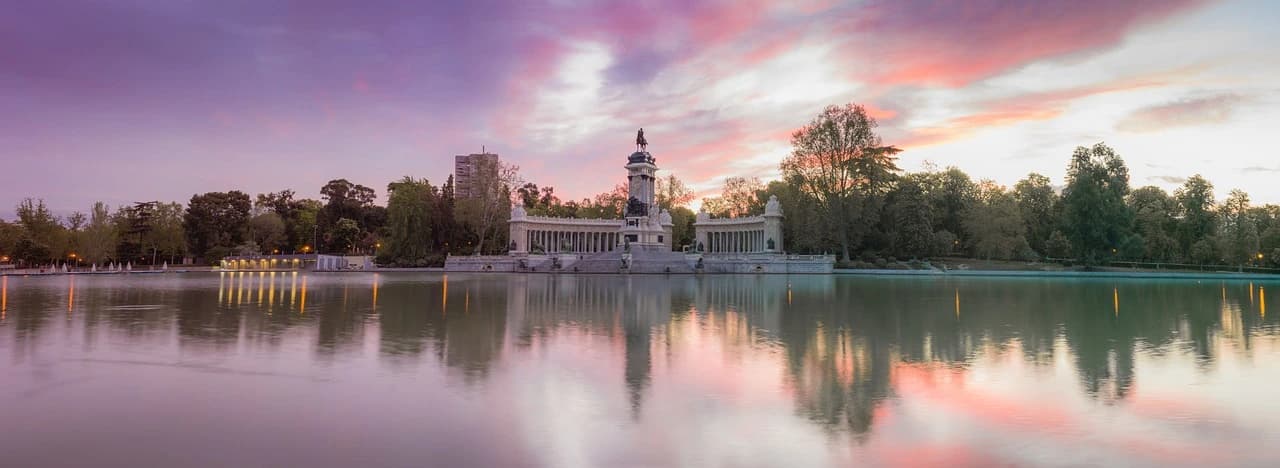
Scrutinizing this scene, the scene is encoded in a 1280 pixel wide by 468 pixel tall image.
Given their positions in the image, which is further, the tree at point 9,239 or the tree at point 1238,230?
the tree at point 9,239

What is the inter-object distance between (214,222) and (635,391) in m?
97.0

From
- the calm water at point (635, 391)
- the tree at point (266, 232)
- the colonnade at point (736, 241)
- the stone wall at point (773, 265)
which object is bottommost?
the calm water at point (635, 391)

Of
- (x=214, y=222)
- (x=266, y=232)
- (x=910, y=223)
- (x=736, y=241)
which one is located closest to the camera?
(x=910, y=223)

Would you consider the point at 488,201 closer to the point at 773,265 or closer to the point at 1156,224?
the point at 773,265

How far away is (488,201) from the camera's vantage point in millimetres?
79750

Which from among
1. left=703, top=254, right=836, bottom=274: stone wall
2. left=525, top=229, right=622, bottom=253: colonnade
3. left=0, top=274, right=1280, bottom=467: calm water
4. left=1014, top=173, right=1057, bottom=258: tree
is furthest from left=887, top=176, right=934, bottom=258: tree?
left=0, top=274, right=1280, bottom=467: calm water

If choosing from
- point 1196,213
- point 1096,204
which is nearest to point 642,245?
point 1096,204

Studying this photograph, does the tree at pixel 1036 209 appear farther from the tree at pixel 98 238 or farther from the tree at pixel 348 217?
the tree at pixel 98 238

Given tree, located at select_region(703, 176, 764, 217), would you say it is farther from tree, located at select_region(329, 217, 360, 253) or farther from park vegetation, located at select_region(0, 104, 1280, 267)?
tree, located at select_region(329, 217, 360, 253)

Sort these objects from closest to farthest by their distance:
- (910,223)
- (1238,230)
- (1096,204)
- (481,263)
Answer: (1096,204) < (910,223) < (1238,230) < (481,263)

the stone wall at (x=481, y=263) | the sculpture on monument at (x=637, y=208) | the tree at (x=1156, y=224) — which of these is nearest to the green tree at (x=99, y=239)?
the stone wall at (x=481, y=263)

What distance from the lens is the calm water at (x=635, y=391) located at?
712 centimetres

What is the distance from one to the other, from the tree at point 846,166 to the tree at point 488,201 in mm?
33373

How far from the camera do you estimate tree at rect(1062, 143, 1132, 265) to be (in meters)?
62.2
